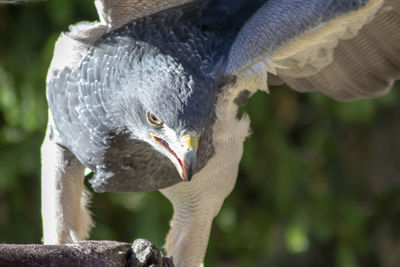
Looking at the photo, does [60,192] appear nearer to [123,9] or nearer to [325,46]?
[123,9]

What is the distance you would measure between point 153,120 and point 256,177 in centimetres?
283

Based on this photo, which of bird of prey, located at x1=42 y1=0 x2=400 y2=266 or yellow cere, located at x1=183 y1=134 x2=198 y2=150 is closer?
yellow cere, located at x1=183 y1=134 x2=198 y2=150

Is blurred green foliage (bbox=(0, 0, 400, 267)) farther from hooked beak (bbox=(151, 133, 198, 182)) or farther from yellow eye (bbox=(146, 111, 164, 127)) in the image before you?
hooked beak (bbox=(151, 133, 198, 182))

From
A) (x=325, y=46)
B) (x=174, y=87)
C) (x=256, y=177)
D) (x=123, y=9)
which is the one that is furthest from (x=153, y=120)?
(x=256, y=177)

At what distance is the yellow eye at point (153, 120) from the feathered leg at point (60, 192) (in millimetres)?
675

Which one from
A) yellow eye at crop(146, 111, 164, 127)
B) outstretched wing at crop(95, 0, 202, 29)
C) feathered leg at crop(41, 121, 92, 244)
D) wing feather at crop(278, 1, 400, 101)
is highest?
outstretched wing at crop(95, 0, 202, 29)

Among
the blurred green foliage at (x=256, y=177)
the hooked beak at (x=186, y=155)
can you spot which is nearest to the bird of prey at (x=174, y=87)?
the hooked beak at (x=186, y=155)

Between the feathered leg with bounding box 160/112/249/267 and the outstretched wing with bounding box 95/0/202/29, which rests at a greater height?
the outstretched wing with bounding box 95/0/202/29

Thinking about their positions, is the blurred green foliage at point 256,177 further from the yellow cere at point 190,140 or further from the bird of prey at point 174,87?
the yellow cere at point 190,140

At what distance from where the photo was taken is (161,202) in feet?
15.8

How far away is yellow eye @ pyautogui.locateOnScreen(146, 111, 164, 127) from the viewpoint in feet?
7.78

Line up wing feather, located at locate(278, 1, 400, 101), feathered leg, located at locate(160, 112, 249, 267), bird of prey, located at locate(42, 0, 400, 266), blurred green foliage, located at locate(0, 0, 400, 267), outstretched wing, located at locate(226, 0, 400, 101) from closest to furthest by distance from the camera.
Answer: bird of prey, located at locate(42, 0, 400, 266)
outstretched wing, located at locate(226, 0, 400, 101)
feathered leg, located at locate(160, 112, 249, 267)
wing feather, located at locate(278, 1, 400, 101)
blurred green foliage, located at locate(0, 0, 400, 267)

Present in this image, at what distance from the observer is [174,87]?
2396 mm

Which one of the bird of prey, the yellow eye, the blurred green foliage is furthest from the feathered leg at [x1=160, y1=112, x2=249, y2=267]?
the blurred green foliage
